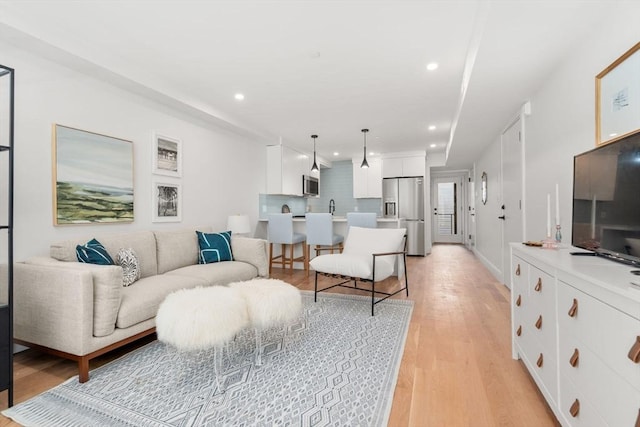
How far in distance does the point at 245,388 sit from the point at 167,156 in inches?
113

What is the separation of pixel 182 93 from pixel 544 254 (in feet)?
12.2

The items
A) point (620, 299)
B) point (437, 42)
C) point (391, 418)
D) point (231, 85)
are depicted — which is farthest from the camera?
point (231, 85)

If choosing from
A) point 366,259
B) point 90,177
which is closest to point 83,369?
point 90,177

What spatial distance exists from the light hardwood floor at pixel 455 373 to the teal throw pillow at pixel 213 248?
1224 mm

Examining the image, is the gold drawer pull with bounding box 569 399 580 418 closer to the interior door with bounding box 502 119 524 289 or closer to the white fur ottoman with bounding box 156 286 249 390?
the white fur ottoman with bounding box 156 286 249 390

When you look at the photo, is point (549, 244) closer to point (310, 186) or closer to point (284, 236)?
point (284, 236)

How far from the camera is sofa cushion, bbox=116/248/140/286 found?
250 centimetres

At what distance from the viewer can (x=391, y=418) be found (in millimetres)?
1500

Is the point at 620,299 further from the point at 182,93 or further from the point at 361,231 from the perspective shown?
the point at 182,93

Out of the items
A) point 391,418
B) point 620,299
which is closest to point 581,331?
point 620,299

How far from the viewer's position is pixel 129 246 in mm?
2777

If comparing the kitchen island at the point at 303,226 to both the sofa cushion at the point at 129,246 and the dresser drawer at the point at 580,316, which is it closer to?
the sofa cushion at the point at 129,246

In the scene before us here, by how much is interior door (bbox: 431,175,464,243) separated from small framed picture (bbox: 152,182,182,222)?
7677 millimetres

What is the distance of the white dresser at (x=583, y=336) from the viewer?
0.89m
